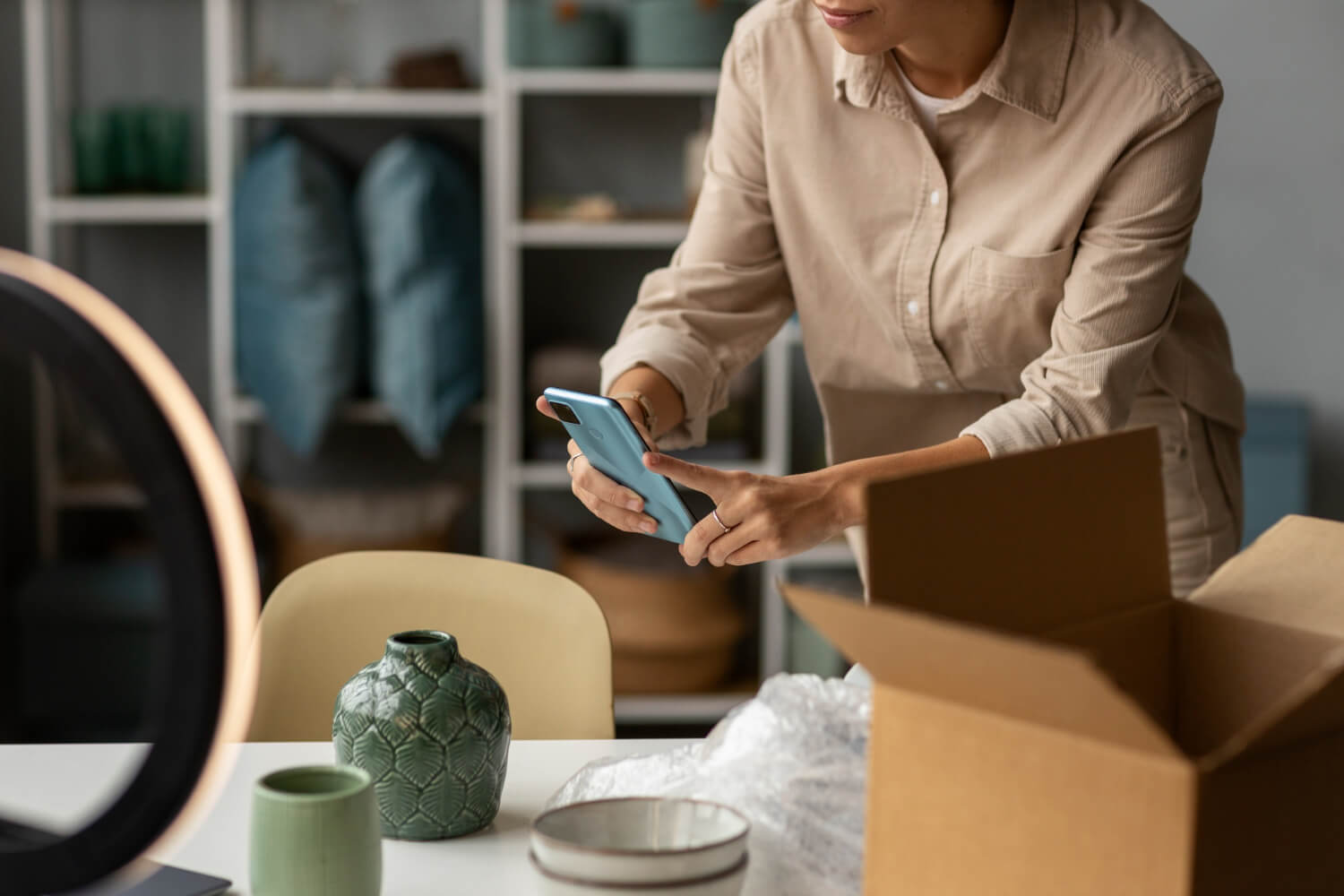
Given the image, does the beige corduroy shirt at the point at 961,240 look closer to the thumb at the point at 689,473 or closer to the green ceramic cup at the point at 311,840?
the thumb at the point at 689,473

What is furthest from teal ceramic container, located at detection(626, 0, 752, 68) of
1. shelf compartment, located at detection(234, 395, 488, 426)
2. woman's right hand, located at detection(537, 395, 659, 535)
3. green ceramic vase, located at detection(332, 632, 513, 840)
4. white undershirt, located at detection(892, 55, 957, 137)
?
green ceramic vase, located at detection(332, 632, 513, 840)

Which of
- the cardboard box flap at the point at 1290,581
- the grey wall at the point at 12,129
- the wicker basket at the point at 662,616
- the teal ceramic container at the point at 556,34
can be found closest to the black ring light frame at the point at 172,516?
the cardboard box flap at the point at 1290,581

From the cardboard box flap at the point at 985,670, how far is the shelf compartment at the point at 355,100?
250 centimetres

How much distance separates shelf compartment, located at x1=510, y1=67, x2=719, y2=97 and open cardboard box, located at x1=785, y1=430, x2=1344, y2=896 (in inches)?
89.1

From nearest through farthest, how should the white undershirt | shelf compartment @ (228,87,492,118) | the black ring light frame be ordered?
the black ring light frame
the white undershirt
shelf compartment @ (228,87,492,118)

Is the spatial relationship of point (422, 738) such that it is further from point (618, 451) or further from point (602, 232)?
point (602, 232)

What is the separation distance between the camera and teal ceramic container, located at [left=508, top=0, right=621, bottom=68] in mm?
2953

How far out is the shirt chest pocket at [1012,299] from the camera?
5.13ft

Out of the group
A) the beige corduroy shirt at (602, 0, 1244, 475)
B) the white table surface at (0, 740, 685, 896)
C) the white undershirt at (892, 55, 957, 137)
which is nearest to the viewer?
the white table surface at (0, 740, 685, 896)

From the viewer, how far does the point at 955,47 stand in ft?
4.99

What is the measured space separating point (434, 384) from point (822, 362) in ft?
4.48

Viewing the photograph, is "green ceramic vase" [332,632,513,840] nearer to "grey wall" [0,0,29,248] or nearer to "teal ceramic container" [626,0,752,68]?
"teal ceramic container" [626,0,752,68]

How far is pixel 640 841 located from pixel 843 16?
893 millimetres

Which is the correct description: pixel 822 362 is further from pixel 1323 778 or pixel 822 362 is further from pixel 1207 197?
pixel 1207 197
